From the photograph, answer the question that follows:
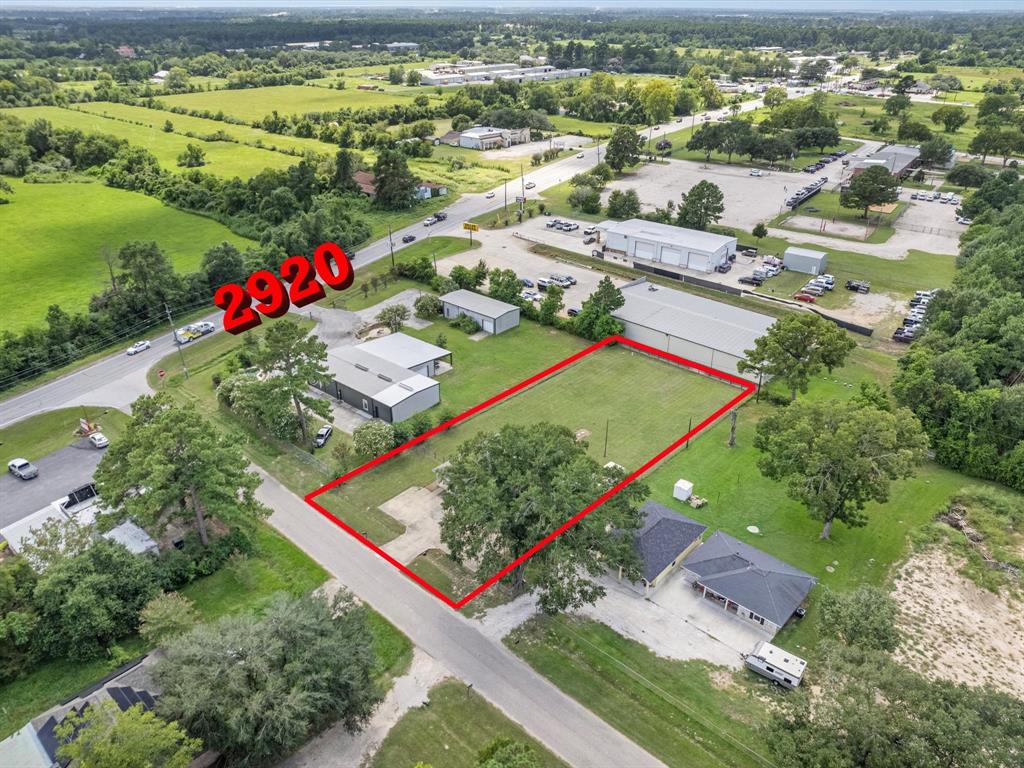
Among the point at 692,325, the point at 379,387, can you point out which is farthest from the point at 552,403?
the point at 692,325

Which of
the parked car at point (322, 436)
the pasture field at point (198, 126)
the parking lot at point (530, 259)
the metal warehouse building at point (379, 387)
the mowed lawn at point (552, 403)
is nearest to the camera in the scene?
the mowed lawn at point (552, 403)

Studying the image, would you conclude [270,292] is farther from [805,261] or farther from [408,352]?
[805,261]

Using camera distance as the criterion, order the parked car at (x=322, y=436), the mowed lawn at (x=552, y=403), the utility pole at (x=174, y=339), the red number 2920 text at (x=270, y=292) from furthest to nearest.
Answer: the utility pole at (x=174, y=339)
the parked car at (x=322, y=436)
the mowed lawn at (x=552, y=403)
the red number 2920 text at (x=270, y=292)

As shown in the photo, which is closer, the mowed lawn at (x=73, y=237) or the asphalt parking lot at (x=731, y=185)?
the mowed lawn at (x=73, y=237)

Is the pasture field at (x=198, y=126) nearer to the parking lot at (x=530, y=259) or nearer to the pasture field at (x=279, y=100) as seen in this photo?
the pasture field at (x=279, y=100)

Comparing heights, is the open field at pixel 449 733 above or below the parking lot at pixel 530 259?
below

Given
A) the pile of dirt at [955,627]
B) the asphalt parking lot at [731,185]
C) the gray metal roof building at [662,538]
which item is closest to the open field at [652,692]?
the gray metal roof building at [662,538]

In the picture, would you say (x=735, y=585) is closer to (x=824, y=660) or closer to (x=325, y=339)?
(x=824, y=660)
